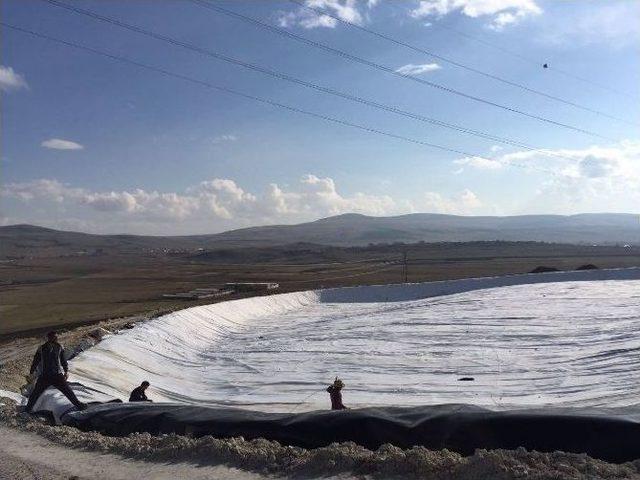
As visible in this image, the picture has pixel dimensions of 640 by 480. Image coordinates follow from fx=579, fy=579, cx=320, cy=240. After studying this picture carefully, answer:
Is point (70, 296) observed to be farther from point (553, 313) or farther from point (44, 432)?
point (44, 432)

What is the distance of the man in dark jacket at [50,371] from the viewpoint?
32.5 ft

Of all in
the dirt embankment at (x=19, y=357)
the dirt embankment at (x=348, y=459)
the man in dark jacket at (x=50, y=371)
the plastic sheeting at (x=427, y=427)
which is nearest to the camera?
the dirt embankment at (x=348, y=459)

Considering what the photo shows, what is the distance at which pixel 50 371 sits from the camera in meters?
9.99

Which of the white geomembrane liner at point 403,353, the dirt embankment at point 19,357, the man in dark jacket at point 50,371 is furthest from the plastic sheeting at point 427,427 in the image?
the dirt embankment at point 19,357

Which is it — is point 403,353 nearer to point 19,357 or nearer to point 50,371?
point 19,357

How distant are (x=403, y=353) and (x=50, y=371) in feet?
43.3

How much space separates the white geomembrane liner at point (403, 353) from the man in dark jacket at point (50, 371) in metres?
4.48

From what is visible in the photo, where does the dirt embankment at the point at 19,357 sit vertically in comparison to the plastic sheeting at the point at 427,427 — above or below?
below

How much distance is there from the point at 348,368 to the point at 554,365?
6.40 m

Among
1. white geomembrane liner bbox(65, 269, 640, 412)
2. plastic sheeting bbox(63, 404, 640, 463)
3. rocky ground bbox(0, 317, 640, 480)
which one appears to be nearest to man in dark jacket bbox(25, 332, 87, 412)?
rocky ground bbox(0, 317, 640, 480)

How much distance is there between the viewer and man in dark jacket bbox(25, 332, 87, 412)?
9.90 meters

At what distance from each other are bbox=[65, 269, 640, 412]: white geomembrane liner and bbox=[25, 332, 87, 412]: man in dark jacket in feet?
14.7

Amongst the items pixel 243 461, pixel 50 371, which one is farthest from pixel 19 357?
pixel 243 461

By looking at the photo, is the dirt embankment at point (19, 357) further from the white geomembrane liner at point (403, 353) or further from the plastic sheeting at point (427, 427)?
the plastic sheeting at point (427, 427)
